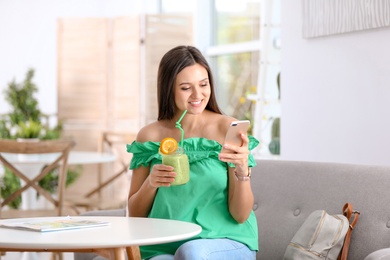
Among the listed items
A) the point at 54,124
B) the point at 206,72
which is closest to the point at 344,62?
the point at 206,72

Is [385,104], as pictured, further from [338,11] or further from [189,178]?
[189,178]

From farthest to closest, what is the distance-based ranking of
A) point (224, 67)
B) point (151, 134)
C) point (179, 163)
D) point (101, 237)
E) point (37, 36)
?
point (37, 36) → point (224, 67) → point (151, 134) → point (179, 163) → point (101, 237)

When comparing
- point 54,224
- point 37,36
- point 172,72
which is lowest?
point 54,224

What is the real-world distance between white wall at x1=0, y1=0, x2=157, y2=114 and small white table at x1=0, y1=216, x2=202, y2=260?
591 cm

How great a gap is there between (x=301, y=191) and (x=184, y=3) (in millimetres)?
4366

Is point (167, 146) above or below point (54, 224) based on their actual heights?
above

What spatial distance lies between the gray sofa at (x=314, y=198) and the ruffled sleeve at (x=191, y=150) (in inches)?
14.6

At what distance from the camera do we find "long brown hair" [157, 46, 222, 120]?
2635mm

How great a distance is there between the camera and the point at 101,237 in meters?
2.03

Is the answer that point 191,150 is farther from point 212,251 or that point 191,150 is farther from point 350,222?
point 350,222

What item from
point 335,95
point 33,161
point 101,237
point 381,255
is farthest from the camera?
point 33,161

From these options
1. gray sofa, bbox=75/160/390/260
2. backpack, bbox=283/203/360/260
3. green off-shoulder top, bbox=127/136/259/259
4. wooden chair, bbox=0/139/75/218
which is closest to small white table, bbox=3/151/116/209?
wooden chair, bbox=0/139/75/218

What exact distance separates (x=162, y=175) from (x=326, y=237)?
64 cm

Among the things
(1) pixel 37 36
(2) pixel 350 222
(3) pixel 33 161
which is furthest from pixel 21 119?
(2) pixel 350 222
